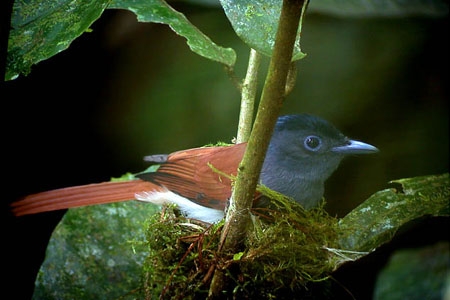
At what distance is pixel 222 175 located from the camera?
3.88 ft

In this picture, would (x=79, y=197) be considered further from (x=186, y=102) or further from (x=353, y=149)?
(x=353, y=149)

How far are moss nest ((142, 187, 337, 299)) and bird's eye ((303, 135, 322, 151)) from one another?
0.14 meters

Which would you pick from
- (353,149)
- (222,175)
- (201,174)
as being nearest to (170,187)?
(201,174)

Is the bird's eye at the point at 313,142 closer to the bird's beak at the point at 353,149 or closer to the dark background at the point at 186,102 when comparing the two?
the bird's beak at the point at 353,149

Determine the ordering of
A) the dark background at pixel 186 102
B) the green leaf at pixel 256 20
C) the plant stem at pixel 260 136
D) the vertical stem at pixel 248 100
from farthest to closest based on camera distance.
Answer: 1. the dark background at pixel 186 102
2. the vertical stem at pixel 248 100
3. the green leaf at pixel 256 20
4. the plant stem at pixel 260 136

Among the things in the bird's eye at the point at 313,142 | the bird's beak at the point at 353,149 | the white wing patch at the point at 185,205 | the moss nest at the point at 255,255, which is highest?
the bird's eye at the point at 313,142

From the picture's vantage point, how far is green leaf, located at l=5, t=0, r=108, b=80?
104 centimetres

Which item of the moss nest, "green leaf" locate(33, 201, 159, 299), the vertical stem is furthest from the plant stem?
"green leaf" locate(33, 201, 159, 299)

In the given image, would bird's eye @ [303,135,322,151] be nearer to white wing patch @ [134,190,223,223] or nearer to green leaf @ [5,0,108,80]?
white wing patch @ [134,190,223,223]

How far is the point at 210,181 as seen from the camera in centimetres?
126

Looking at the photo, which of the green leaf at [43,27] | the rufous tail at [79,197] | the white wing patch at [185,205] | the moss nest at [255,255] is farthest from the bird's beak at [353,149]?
the green leaf at [43,27]

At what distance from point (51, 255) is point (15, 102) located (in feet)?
1.79

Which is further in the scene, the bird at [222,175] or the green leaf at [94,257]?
the green leaf at [94,257]

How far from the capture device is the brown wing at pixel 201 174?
117cm
